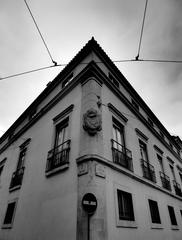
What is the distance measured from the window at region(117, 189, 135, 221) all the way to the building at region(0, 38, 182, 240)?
0.03 meters

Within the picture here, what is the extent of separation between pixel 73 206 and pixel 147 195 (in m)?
3.76

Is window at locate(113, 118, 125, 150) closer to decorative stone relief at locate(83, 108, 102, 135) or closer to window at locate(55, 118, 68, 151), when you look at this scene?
decorative stone relief at locate(83, 108, 102, 135)

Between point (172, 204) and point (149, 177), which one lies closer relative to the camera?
point (149, 177)

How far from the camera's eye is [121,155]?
643 centimetres

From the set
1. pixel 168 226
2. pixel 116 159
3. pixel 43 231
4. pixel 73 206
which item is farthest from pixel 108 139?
pixel 168 226

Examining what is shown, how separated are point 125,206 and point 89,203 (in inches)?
83.4

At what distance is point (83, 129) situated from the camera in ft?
18.6

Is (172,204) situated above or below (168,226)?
above

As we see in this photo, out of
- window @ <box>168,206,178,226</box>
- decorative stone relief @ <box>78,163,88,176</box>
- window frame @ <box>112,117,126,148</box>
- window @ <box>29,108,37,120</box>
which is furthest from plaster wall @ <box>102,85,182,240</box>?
window @ <box>29,108,37,120</box>

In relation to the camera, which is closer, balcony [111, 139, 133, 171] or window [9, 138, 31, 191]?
balcony [111, 139, 133, 171]

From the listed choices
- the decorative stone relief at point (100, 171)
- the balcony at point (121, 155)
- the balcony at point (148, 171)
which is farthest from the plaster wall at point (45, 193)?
the balcony at point (148, 171)

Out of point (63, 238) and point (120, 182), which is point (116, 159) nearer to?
point (120, 182)

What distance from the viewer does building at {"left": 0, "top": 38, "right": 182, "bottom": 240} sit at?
4.65 metres

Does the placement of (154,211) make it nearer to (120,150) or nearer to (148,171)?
(148,171)
